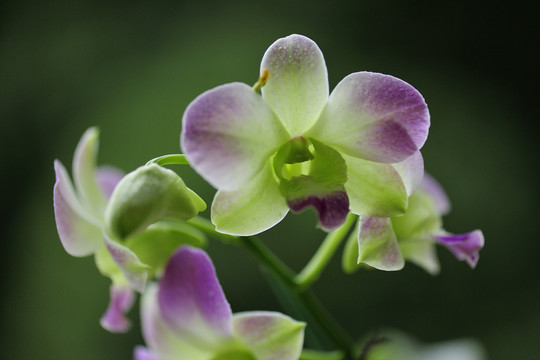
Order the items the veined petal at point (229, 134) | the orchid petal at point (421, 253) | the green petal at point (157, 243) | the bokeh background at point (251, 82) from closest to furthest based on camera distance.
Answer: the veined petal at point (229, 134) → the green petal at point (157, 243) → the orchid petal at point (421, 253) → the bokeh background at point (251, 82)

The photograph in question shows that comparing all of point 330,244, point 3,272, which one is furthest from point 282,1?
point 330,244

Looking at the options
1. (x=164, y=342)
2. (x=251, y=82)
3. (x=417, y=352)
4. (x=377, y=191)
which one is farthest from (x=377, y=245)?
(x=251, y=82)

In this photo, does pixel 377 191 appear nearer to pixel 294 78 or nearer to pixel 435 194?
pixel 294 78

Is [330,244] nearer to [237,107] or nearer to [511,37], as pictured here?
[237,107]

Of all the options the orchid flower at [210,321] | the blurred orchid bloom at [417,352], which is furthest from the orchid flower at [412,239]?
the blurred orchid bloom at [417,352]

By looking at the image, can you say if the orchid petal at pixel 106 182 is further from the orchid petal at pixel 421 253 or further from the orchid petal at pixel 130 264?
the orchid petal at pixel 421 253

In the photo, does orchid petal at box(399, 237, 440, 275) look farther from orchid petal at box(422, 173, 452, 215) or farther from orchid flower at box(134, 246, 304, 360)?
orchid flower at box(134, 246, 304, 360)
